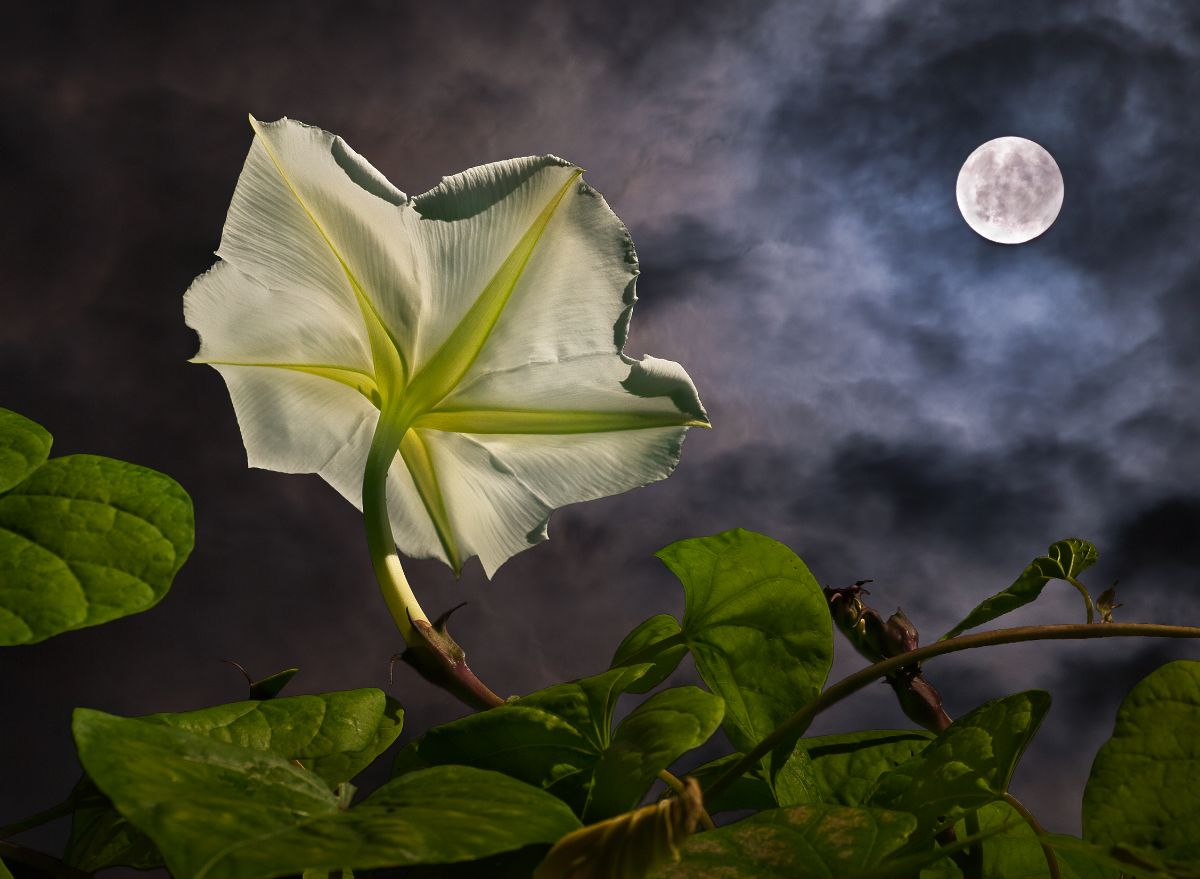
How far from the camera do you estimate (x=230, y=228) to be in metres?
0.65

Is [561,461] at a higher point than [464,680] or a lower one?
higher

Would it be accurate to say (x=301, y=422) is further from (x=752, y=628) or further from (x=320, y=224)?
(x=752, y=628)

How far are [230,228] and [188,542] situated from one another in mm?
297

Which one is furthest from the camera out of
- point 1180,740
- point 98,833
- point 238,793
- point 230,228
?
point 230,228

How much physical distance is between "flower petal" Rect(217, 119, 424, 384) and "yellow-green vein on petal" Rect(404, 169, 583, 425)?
50 mm

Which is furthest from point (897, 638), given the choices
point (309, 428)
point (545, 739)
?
point (309, 428)

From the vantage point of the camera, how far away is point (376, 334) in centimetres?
72

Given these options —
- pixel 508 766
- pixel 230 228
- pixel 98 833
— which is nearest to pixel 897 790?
pixel 508 766

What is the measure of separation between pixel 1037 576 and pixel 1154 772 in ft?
0.92

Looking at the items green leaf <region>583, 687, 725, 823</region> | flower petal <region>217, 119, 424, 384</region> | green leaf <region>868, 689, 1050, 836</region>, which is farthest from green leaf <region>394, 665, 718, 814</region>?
flower petal <region>217, 119, 424, 384</region>

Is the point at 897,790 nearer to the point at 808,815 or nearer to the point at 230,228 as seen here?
the point at 808,815

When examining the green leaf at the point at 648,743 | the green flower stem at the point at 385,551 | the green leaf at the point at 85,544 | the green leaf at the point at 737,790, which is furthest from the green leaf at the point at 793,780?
the green leaf at the point at 85,544

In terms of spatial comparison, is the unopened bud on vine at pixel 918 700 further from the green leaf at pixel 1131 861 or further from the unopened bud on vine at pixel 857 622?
the green leaf at pixel 1131 861

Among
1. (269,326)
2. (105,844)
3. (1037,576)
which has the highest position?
(269,326)
